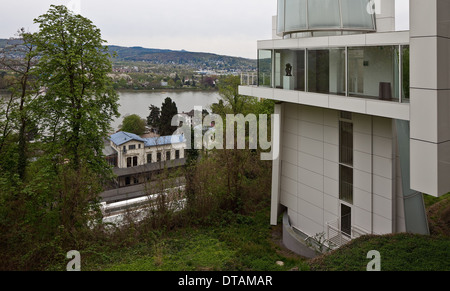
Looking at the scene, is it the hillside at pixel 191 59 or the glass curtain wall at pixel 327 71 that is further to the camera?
the hillside at pixel 191 59

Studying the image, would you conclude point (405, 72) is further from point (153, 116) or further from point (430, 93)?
point (153, 116)

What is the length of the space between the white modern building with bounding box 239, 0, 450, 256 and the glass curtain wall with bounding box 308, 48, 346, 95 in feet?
Result: 0.09

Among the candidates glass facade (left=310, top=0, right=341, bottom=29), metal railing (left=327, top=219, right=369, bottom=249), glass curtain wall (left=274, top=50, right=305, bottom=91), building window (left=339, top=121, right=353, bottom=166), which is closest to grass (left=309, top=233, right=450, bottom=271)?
metal railing (left=327, top=219, right=369, bottom=249)

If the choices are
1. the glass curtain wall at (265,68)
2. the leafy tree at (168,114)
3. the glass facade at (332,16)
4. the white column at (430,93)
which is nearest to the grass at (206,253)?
the white column at (430,93)

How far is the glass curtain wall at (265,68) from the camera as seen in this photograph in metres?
10.0

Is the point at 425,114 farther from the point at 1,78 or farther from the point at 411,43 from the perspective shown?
the point at 1,78

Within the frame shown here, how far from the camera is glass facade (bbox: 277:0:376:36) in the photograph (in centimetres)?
843

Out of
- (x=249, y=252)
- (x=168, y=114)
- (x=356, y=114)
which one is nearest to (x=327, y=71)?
(x=356, y=114)

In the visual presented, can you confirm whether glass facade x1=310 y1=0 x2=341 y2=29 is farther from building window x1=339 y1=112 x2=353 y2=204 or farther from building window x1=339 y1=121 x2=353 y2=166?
building window x1=339 y1=121 x2=353 y2=166

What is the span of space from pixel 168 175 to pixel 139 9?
991 cm

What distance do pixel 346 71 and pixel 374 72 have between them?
680mm

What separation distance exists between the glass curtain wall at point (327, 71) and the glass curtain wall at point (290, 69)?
1.04ft

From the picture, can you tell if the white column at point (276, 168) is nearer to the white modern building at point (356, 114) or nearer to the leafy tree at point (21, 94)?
the white modern building at point (356, 114)

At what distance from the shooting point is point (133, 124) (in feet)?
91.5
